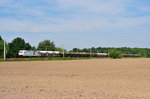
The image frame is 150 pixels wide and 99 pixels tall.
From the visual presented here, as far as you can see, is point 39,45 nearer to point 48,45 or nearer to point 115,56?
point 48,45

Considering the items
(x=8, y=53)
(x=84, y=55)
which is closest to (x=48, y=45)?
(x=84, y=55)

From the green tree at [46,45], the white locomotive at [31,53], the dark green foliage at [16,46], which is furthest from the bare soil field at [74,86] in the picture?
the green tree at [46,45]

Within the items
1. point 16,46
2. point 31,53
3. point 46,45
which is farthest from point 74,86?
point 46,45

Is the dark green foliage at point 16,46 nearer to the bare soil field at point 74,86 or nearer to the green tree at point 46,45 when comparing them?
the green tree at point 46,45

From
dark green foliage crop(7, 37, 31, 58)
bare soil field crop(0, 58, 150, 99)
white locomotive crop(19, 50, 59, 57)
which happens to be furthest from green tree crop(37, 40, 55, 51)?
bare soil field crop(0, 58, 150, 99)

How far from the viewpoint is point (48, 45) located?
125312mm

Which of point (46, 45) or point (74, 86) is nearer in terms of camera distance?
point (74, 86)

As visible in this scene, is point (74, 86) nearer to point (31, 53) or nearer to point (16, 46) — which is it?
point (31, 53)

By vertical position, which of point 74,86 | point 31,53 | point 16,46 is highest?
point 16,46

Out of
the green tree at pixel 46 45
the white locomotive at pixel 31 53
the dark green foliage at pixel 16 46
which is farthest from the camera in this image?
the green tree at pixel 46 45

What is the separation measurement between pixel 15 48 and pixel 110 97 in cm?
7711

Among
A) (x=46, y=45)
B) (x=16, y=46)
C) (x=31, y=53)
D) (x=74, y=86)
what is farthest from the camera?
(x=46, y=45)

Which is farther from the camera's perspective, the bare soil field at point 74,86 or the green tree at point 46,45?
the green tree at point 46,45

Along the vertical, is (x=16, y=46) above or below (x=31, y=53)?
above
